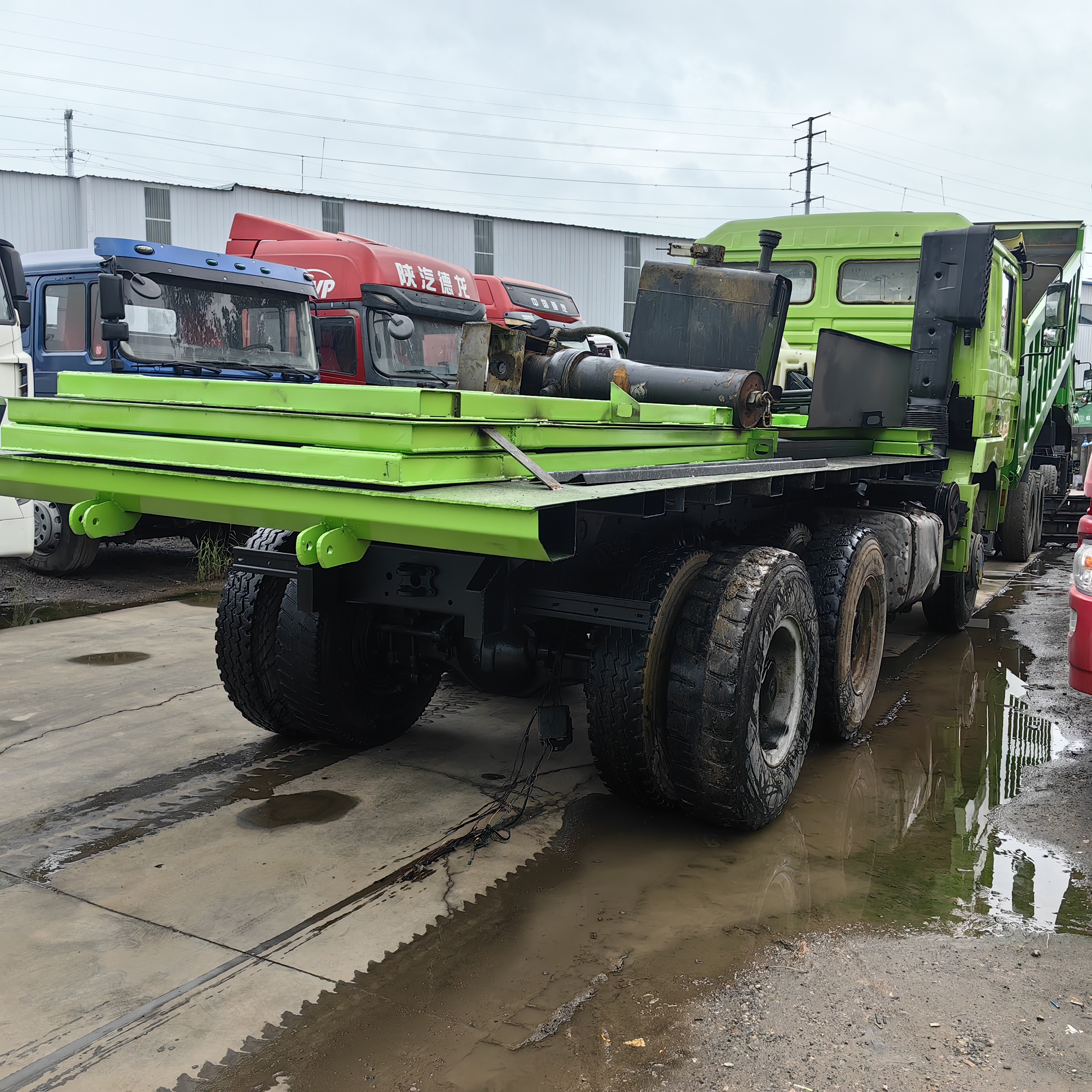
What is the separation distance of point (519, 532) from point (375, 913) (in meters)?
1.42

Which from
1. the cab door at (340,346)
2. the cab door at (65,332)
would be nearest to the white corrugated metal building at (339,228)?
the cab door at (65,332)

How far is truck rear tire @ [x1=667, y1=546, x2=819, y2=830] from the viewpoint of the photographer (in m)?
3.53

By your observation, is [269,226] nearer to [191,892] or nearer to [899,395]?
[899,395]

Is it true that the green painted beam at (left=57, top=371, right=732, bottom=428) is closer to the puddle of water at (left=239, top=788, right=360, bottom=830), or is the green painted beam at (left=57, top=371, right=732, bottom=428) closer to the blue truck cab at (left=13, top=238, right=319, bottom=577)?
the puddle of water at (left=239, top=788, right=360, bottom=830)

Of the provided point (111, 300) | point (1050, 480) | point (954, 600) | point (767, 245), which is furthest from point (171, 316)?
point (1050, 480)

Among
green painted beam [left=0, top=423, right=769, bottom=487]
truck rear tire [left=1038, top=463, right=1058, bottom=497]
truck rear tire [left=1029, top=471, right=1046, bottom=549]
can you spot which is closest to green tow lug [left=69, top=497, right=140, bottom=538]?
green painted beam [left=0, top=423, right=769, bottom=487]

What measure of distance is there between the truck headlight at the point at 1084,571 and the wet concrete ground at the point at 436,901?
0.94 m

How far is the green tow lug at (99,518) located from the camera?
3420 mm

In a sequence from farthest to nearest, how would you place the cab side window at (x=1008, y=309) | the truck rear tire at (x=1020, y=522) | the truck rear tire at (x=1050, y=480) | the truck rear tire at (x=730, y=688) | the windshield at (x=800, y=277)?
the truck rear tire at (x=1050, y=480)
the truck rear tire at (x=1020, y=522)
the windshield at (x=800, y=277)
the cab side window at (x=1008, y=309)
the truck rear tire at (x=730, y=688)

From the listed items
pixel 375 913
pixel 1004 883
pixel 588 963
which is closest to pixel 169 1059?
pixel 375 913

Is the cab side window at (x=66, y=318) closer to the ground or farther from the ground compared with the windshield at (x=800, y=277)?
closer to the ground

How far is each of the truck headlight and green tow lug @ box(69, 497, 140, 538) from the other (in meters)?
3.58

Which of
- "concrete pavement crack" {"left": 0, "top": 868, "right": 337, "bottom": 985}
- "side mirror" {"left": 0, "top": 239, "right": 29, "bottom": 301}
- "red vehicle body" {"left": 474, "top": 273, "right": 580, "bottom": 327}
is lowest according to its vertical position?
"concrete pavement crack" {"left": 0, "top": 868, "right": 337, "bottom": 985}

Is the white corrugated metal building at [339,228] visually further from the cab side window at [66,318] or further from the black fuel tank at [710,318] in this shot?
the black fuel tank at [710,318]
